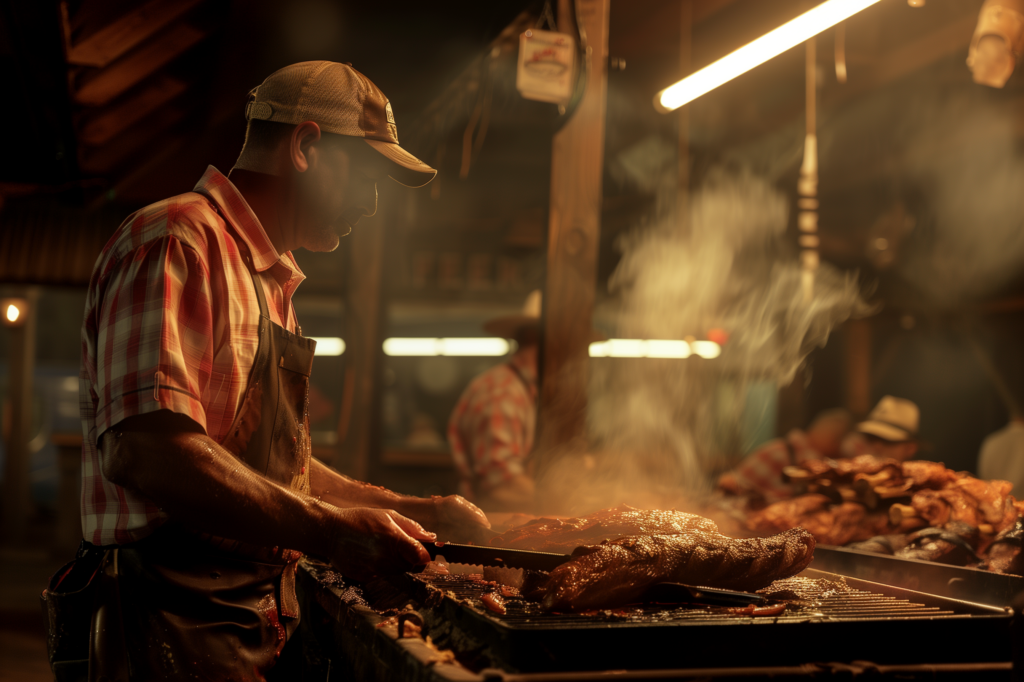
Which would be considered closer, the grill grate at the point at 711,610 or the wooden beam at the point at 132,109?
the grill grate at the point at 711,610

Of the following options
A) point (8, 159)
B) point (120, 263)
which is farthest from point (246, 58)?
point (120, 263)

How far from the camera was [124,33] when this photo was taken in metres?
4.55

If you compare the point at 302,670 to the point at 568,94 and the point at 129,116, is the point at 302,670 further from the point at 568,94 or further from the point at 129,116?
the point at 129,116

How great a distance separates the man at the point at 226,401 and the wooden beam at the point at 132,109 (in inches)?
164

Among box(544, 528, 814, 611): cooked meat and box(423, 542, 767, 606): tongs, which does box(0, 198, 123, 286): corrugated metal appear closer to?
box(423, 542, 767, 606): tongs

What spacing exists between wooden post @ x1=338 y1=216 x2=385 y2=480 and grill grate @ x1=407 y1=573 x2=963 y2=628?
647cm

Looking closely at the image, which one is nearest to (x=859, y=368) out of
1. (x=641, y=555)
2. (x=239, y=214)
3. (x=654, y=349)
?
(x=654, y=349)

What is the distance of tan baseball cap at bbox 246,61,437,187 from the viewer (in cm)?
229

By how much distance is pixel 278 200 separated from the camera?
2.38 meters

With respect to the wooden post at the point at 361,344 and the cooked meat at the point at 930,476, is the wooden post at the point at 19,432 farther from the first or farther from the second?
the cooked meat at the point at 930,476

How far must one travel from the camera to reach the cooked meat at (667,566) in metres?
2.04

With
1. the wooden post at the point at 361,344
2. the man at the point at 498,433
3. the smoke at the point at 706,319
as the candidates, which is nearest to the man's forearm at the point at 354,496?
the man at the point at 498,433

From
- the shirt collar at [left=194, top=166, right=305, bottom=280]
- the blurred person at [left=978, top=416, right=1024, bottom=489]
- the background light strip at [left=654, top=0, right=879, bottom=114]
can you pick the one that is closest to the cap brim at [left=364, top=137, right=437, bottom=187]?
the shirt collar at [left=194, top=166, right=305, bottom=280]

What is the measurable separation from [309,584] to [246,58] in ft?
12.5
